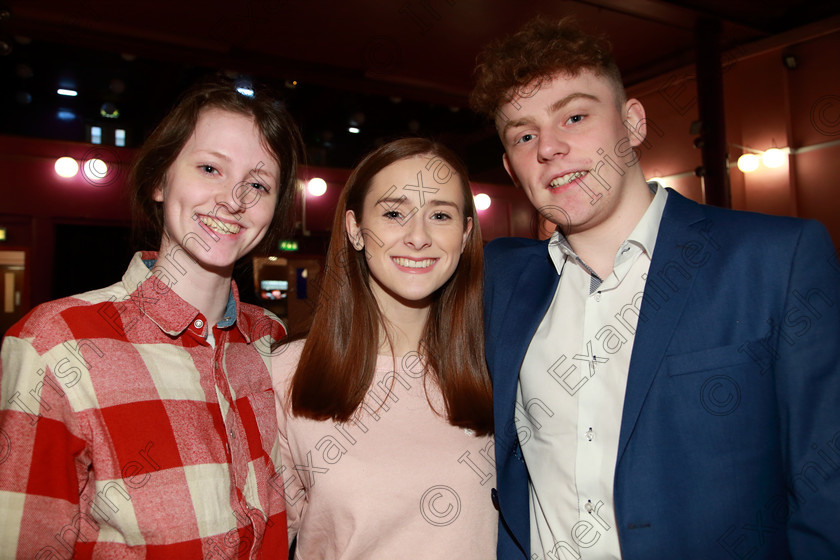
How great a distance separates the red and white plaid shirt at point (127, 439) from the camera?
1.17 meters

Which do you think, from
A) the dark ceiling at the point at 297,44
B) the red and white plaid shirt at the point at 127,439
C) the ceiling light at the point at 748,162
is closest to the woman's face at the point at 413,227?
the red and white plaid shirt at the point at 127,439

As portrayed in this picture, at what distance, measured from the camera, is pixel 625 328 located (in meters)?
1.45

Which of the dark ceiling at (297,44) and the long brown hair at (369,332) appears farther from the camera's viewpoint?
the dark ceiling at (297,44)

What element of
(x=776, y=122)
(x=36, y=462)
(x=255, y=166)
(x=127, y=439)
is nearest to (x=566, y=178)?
(x=255, y=166)

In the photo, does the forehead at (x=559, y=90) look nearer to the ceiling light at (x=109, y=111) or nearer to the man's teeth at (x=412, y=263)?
the man's teeth at (x=412, y=263)

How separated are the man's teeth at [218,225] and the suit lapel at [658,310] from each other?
3.47 feet

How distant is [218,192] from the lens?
4.88 ft

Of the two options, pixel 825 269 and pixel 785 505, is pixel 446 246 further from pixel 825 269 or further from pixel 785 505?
pixel 785 505

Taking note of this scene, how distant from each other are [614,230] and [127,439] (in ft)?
4.29

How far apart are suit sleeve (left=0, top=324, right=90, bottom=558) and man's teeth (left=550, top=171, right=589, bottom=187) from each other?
50.4 inches

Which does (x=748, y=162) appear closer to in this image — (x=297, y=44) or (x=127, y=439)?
(x=297, y=44)

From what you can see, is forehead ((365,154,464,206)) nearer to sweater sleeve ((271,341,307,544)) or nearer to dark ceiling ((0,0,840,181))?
sweater sleeve ((271,341,307,544))

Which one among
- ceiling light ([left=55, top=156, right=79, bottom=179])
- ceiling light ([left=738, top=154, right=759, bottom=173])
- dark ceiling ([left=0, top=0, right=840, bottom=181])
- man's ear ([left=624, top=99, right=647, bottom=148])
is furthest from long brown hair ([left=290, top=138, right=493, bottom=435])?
ceiling light ([left=55, top=156, right=79, bottom=179])

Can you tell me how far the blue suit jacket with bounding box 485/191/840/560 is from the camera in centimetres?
119
